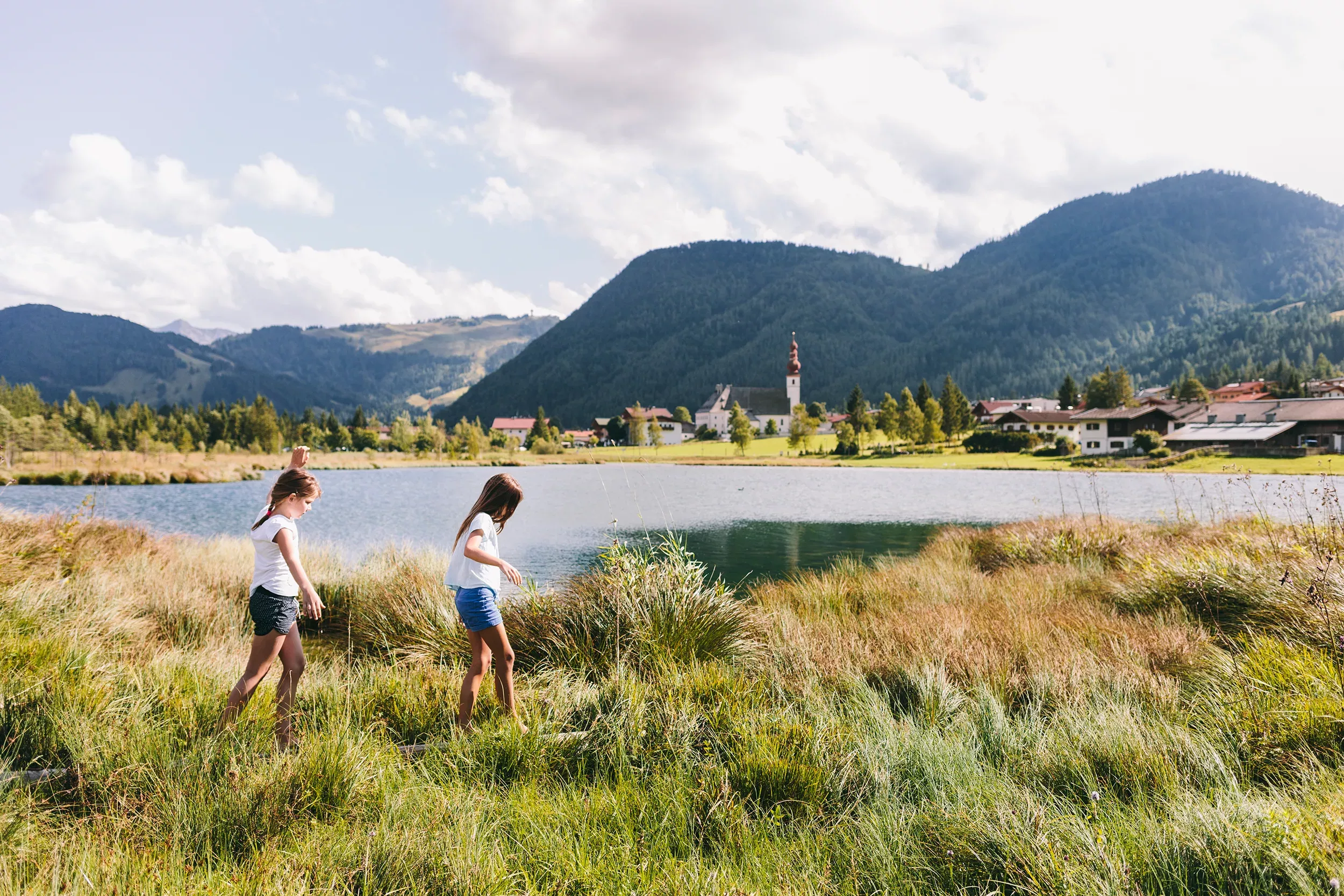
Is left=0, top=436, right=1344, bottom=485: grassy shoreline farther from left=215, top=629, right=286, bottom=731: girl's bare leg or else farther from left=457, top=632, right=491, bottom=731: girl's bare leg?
left=215, top=629, right=286, bottom=731: girl's bare leg

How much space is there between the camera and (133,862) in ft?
7.81

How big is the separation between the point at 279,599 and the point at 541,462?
232 feet

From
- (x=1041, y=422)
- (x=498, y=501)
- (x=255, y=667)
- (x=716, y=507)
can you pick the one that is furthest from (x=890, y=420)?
(x=255, y=667)

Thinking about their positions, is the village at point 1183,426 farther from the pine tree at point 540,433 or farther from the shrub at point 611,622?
the shrub at point 611,622

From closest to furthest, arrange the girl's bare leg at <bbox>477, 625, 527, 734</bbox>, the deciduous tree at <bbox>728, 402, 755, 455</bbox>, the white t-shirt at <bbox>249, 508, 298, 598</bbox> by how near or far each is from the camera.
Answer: the white t-shirt at <bbox>249, 508, 298, 598</bbox>, the girl's bare leg at <bbox>477, 625, 527, 734</bbox>, the deciduous tree at <bbox>728, 402, 755, 455</bbox>

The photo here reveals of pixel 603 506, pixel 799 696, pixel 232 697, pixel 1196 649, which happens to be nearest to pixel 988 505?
pixel 603 506

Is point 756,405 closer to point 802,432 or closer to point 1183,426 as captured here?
point 802,432

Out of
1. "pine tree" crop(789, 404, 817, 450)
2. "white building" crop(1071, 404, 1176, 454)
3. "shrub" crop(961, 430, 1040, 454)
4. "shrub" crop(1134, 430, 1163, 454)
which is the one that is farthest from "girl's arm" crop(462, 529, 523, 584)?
"pine tree" crop(789, 404, 817, 450)

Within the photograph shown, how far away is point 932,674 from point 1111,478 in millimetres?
45897

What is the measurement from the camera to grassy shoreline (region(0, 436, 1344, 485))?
43750 mm

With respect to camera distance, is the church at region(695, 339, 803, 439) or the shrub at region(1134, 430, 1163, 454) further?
the church at region(695, 339, 803, 439)

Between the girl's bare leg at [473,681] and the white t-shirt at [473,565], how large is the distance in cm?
31

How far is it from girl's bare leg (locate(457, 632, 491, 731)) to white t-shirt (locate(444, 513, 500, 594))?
31 centimetres

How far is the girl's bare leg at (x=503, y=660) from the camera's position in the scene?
4.07m
